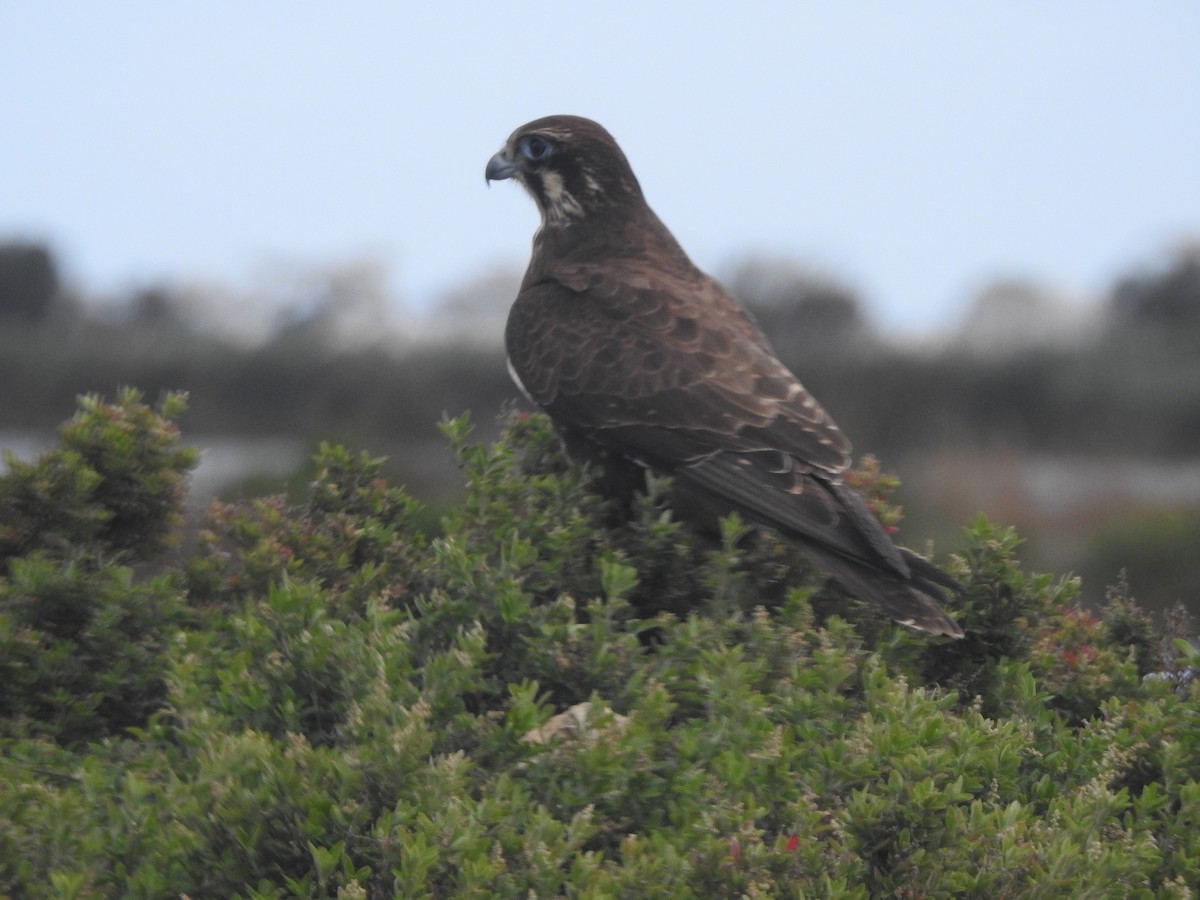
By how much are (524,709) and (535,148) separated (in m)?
3.51

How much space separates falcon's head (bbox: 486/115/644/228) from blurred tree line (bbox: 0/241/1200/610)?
25.8 feet

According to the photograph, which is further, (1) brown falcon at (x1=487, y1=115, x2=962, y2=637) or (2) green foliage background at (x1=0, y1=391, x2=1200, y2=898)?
(1) brown falcon at (x1=487, y1=115, x2=962, y2=637)

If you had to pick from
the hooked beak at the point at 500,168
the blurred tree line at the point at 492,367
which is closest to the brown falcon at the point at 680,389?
the hooked beak at the point at 500,168

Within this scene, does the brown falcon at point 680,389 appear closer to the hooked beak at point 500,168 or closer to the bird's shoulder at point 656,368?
the bird's shoulder at point 656,368

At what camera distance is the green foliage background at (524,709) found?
8.30 ft

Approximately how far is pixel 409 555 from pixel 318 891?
1909mm

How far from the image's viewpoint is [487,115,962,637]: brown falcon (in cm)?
409

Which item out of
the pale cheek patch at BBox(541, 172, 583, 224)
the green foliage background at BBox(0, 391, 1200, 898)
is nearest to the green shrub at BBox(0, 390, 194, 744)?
the green foliage background at BBox(0, 391, 1200, 898)

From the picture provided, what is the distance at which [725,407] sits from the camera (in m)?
4.55

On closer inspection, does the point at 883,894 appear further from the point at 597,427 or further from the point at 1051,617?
the point at 597,427

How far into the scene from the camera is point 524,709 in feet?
8.87

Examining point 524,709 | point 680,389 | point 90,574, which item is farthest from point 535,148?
point 524,709

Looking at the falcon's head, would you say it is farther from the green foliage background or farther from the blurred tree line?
the blurred tree line

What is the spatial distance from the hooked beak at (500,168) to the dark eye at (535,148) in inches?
3.7
